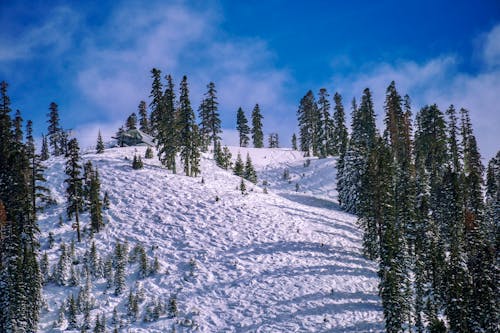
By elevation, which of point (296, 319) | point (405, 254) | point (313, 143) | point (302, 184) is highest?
point (313, 143)

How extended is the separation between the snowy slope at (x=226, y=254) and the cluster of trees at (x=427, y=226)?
3049mm

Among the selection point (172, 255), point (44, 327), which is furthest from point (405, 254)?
point (44, 327)

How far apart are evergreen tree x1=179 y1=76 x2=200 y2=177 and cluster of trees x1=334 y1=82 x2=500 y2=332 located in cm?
1947

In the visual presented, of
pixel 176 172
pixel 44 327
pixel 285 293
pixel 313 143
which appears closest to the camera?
pixel 44 327

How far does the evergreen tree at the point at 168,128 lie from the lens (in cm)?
5525

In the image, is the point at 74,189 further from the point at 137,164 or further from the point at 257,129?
the point at 257,129

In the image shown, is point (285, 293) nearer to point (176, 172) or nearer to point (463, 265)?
point (463, 265)

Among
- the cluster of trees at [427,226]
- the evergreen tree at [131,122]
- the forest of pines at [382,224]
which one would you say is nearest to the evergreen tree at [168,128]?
Result: the forest of pines at [382,224]

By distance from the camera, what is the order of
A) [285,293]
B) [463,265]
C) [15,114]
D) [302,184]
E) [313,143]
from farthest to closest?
[313,143], [302,184], [15,114], [463,265], [285,293]

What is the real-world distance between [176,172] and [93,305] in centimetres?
2614

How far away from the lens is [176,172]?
A: 56656 millimetres

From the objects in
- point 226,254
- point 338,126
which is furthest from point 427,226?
point 338,126

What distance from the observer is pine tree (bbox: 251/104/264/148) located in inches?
4203

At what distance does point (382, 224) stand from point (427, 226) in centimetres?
474
